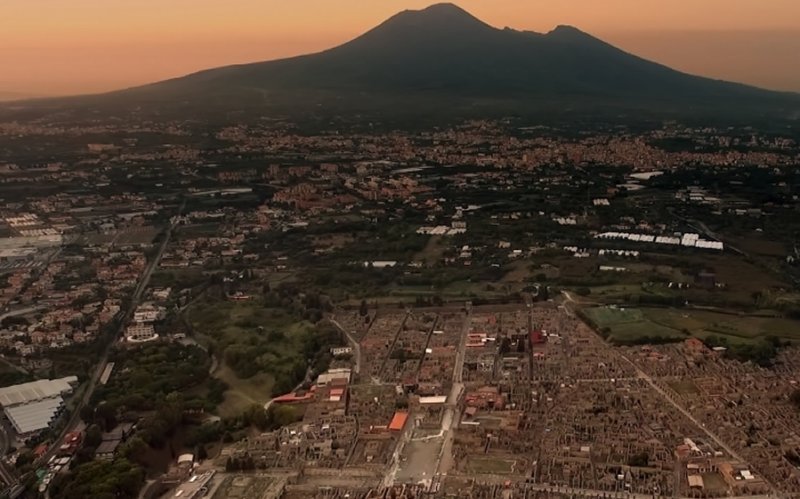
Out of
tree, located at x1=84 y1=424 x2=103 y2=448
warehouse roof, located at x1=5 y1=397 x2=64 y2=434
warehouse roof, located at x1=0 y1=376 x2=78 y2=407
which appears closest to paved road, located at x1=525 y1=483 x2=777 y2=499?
tree, located at x1=84 y1=424 x2=103 y2=448

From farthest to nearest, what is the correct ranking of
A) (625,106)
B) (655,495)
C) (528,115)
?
(625,106), (528,115), (655,495)

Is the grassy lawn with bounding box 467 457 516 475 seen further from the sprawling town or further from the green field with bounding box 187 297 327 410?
the green field with bounding box 187 297 327 410

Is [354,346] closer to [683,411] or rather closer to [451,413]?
[451,413]

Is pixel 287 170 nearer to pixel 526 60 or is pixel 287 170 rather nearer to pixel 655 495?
pixel 655 495

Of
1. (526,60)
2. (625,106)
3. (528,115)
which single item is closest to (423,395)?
(528,115)

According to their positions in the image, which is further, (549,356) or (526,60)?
(526,60)

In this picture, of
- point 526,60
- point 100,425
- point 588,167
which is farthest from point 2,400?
point 526,60

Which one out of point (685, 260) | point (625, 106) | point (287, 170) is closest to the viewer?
point (685, 260)
